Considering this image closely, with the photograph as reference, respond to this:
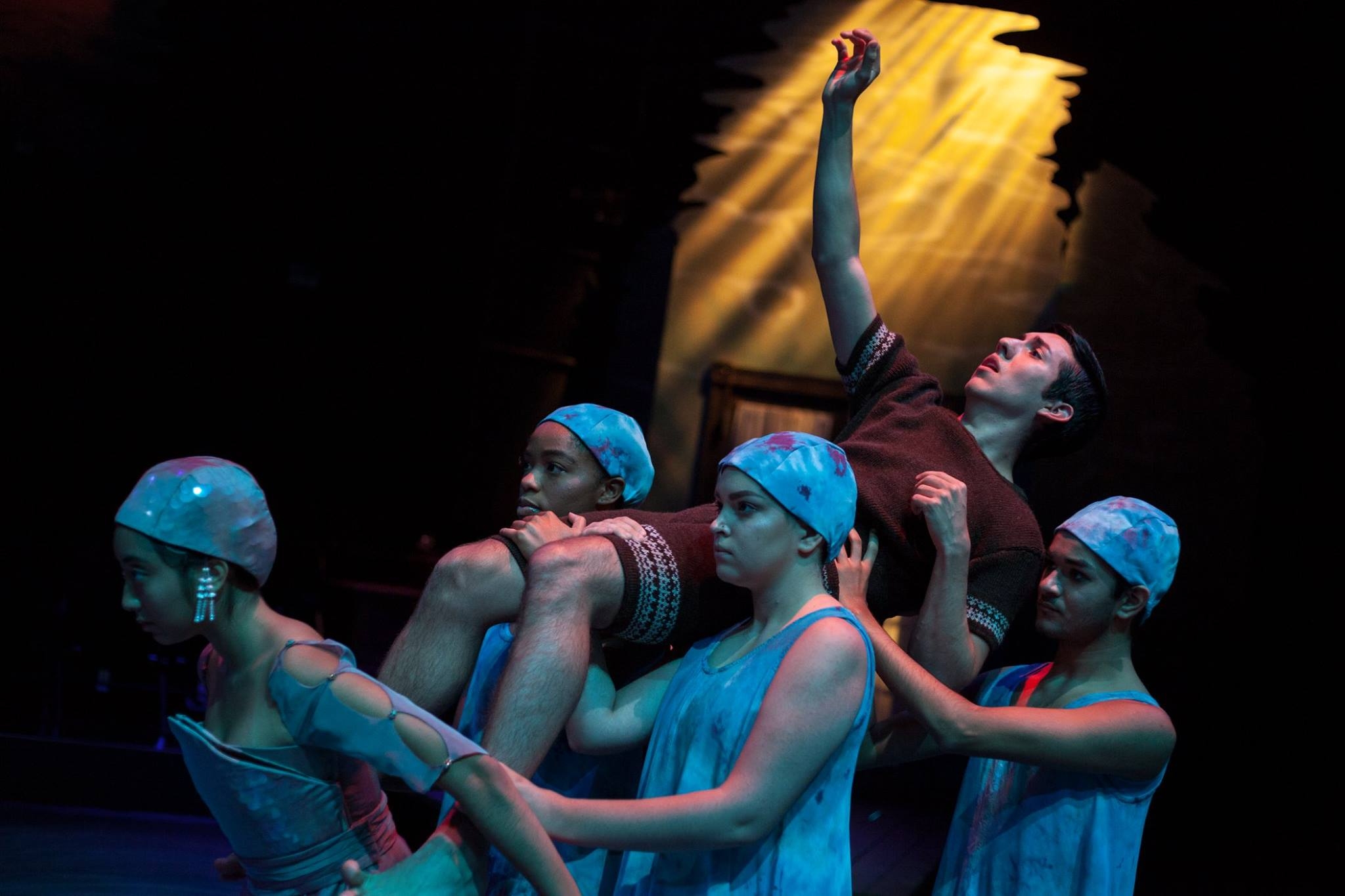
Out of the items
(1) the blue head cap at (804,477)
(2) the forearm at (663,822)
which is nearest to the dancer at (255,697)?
(2) the forearm at (663,822)

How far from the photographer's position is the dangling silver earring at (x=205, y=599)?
2.06 m

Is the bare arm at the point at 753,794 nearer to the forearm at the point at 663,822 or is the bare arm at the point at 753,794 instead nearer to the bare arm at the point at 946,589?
the forearm at the point at 663,822

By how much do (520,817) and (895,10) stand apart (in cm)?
603

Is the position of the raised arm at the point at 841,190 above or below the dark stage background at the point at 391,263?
above

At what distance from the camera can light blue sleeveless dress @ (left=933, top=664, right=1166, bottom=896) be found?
8.77 ft

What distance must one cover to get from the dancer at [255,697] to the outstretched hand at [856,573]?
88cm

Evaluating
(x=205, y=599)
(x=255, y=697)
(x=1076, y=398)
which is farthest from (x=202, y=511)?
(x=1076, y=398)

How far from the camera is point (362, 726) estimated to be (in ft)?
6.20

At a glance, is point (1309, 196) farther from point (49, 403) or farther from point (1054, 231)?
point (49, 403)

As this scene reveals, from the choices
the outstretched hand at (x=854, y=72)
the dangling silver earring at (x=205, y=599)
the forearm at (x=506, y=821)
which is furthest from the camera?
the outstretched hand at (x=854, y=72)

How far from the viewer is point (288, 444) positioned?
697cm

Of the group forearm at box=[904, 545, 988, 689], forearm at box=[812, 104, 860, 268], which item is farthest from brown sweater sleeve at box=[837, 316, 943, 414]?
forearm at box=[904, 545, 988, 689]

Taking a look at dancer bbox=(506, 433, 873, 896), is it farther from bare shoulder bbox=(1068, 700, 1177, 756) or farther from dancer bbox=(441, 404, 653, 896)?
bare shoulder bbox=(1068, 700, 1177, 756)

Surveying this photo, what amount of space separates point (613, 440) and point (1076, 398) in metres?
1.12
